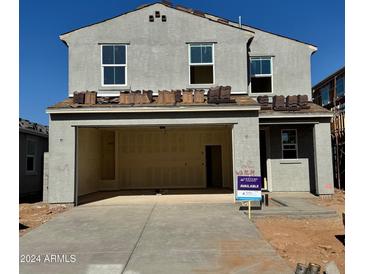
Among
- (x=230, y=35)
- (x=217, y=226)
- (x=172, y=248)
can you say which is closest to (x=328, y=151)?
(x=230, y=35)

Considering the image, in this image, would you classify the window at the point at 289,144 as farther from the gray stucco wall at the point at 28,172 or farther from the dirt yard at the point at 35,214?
the gray stucco wall at the point at 28,172

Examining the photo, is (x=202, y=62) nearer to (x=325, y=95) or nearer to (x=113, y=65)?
(x=113, y=65)

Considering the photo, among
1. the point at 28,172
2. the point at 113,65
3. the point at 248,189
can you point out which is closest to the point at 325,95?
the point at 113,65

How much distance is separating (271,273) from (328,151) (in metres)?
9.57

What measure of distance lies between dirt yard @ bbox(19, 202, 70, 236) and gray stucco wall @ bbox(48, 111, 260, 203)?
0.32m

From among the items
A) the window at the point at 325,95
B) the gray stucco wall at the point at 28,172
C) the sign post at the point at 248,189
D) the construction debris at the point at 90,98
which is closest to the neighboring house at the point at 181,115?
the construction debris at the point at 90,98

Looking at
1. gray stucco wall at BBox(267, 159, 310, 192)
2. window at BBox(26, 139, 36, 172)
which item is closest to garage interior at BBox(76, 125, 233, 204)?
gray stucco wall at BBox(267, 159, 310, 192)

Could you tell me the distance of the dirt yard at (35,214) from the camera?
9.27 metres

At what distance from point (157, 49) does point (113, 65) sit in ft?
6.42

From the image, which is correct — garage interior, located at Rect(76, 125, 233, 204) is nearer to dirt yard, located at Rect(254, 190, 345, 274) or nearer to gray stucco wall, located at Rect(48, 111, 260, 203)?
gray stucco wall, located at Rect(48, 111, 260, 203)

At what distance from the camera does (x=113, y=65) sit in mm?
13945

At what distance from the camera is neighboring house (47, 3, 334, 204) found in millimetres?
11922

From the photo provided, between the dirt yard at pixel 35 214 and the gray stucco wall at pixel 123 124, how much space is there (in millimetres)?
321
